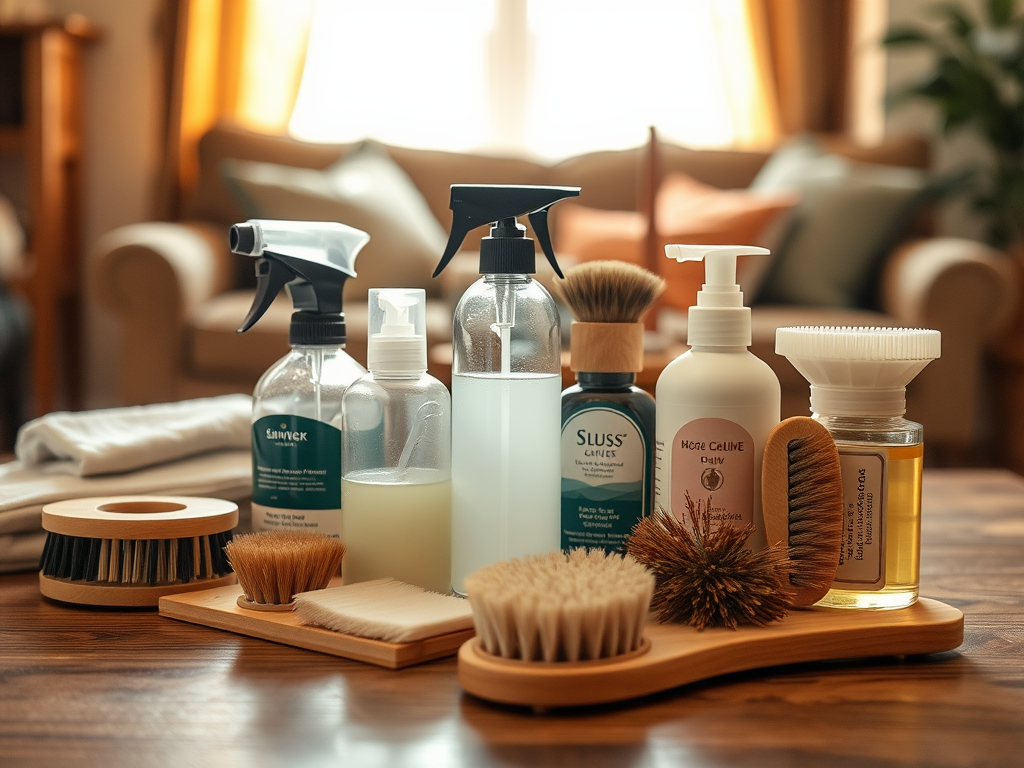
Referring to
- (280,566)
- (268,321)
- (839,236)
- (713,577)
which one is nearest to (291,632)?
(280,566)

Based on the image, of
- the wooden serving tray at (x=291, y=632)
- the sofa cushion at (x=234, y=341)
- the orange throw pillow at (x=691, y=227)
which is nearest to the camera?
the wooden serving tray at (x=291, y=632)

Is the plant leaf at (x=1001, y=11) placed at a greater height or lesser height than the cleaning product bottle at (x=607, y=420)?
greater

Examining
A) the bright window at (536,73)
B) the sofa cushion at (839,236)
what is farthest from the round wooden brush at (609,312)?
the bright window at (536,73)

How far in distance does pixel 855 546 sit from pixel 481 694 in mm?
260

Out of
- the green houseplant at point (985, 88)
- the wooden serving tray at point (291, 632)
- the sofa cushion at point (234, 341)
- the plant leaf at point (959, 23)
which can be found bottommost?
the wooden serving tray at point (291, 632)

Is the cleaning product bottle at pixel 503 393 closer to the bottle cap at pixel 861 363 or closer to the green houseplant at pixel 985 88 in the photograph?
the bottle cap at pixel 861 363

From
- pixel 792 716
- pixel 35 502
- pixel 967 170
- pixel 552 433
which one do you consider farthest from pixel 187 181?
pixel 792 716

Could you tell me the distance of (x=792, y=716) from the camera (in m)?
0.54

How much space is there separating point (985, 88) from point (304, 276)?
8.82ft

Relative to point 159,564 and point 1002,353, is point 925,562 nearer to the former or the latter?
point 159,564

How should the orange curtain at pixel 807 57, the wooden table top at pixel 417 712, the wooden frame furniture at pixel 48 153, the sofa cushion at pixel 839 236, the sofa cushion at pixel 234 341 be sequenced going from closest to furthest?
the wooden table top at pixel 417 712 < the sofa cushion at pixel 234 341 < the sofa cushion at pixel 839 236 < the wooden frame furniture at pixel 48 153 < the orange curtain at pixel 807 57

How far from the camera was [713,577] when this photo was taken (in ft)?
2.09

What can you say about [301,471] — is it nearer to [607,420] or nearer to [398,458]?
[398,458]

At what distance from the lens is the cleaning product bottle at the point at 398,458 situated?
70cm
